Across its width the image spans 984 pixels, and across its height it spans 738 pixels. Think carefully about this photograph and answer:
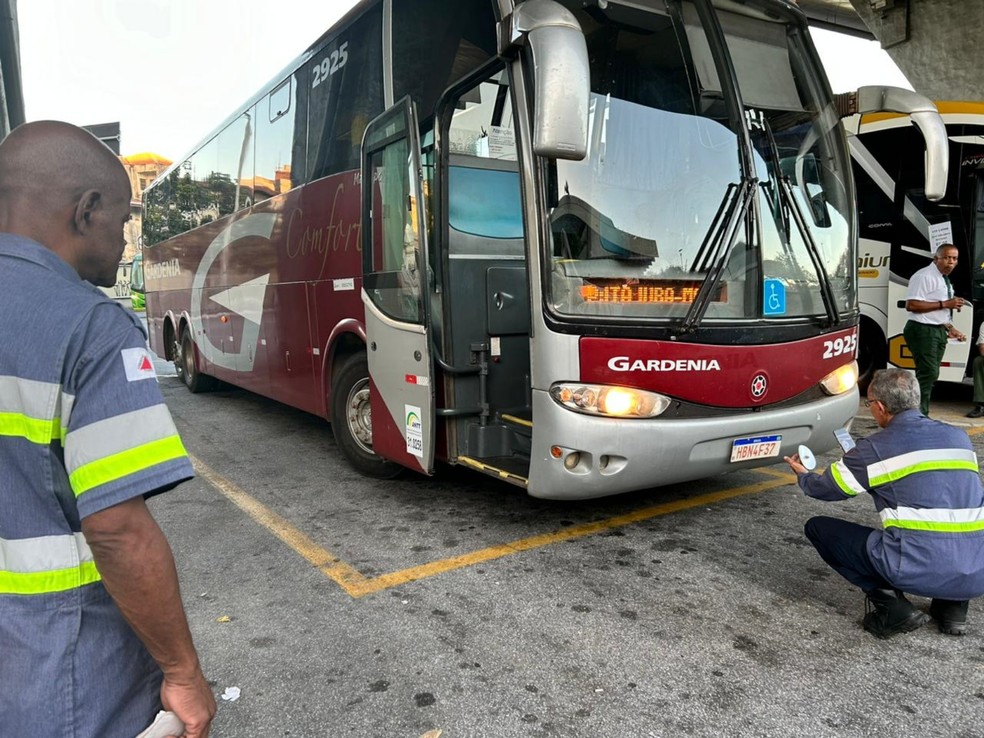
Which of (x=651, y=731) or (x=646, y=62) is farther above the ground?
(x=646, y=62)

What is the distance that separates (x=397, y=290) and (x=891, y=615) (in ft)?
10.8

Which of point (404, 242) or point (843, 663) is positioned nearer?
point (843, 663)

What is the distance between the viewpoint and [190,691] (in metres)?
1.29

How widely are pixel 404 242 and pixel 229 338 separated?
4488 millimetres

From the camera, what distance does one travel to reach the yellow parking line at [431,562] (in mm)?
3783

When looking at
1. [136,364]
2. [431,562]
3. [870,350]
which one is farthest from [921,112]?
[870,350]

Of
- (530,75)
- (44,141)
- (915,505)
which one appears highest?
(530,75)

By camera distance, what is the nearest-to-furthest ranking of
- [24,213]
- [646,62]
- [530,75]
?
1. [24,213]
2. [530,75]
3. [646,62]

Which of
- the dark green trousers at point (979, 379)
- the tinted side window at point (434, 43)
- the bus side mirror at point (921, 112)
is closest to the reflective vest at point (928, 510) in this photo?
the bus side mirror at point (921, 112)

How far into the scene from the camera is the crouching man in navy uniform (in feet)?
9.62

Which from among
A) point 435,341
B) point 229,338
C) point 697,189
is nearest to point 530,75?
point 697,189

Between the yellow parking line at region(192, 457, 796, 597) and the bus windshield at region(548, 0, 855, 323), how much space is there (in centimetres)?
146

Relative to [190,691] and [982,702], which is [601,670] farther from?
[190,691]

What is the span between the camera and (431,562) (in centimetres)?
400
